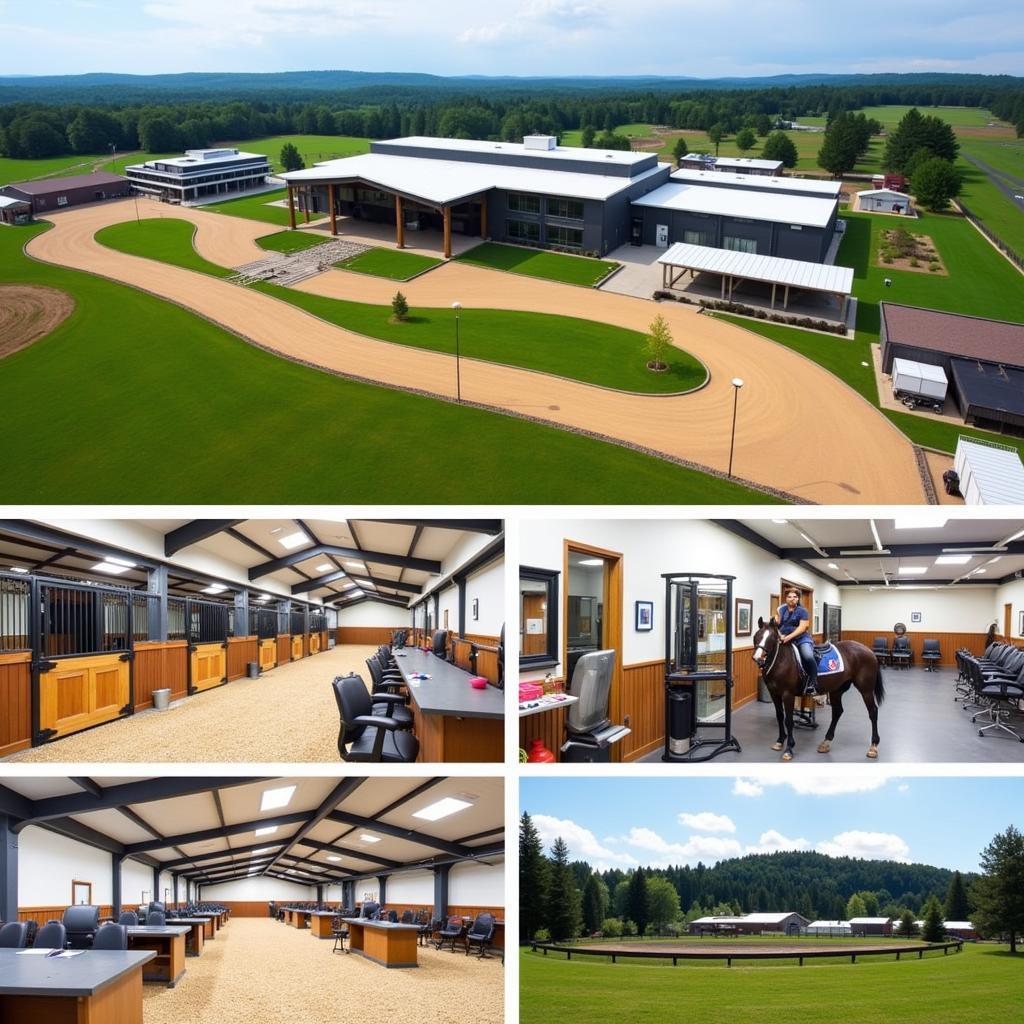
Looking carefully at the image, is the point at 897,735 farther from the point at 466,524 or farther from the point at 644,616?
the point at 466,524

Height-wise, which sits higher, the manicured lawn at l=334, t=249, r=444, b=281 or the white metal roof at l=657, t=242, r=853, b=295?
the manicured lawn at l=334, t=249, r=444, b=281

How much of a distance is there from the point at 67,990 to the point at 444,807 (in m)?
3.35

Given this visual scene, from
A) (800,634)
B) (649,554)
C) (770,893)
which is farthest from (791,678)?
(770,893)

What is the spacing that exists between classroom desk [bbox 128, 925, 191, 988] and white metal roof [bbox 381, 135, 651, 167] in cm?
3669

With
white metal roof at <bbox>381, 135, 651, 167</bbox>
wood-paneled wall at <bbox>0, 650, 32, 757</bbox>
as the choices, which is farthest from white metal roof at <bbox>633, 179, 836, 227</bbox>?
wood-paneled wall at <bbox>0, 650, 32, 757</bbox>

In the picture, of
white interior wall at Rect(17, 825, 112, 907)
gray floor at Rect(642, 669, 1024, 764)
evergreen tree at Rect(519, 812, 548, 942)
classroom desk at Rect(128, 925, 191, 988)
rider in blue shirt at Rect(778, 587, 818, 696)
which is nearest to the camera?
evergreen tree at Rect(519, 812, 548, 942)

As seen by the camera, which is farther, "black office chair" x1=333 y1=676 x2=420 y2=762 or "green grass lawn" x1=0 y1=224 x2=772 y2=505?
"green grass lawn" x1=0 y1=224 x2=772 y2=505

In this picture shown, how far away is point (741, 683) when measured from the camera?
281 inches

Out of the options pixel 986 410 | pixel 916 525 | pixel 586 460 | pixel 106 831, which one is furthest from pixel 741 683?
pixel 986 410

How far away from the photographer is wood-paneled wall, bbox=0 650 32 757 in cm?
604

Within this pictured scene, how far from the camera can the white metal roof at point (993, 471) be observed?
13930mm

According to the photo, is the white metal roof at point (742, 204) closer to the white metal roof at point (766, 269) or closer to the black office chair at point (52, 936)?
the white metal roof at point (766, 269)

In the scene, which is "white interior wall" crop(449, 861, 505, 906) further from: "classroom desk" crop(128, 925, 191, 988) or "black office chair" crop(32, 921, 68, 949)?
"black office chair" crop(32, 921, 68, 949)

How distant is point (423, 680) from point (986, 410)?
18067mm
